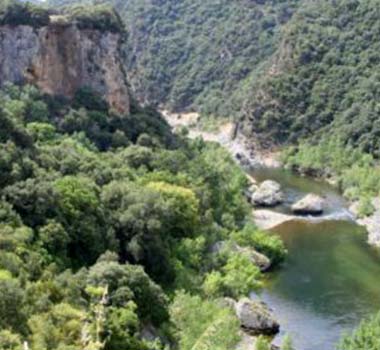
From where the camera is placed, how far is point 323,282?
253ft

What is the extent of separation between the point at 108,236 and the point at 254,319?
510 inches

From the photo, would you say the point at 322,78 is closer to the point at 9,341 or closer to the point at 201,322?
the point at 201,322

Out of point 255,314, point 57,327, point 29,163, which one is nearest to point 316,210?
point 255,314

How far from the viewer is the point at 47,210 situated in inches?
2281

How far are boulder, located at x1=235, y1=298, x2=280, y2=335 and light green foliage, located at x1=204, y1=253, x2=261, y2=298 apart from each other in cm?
209

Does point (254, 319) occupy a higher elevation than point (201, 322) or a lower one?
lower

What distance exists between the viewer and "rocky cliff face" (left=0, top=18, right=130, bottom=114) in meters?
96.7

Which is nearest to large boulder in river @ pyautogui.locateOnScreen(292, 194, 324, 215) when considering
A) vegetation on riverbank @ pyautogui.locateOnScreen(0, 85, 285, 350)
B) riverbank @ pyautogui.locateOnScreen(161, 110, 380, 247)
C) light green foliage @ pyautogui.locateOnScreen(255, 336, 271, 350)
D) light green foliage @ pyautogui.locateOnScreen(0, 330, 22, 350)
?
riverbank @ pyautogui.locateOnScreen(161, 110, 380, 247)

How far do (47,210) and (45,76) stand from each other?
1728 inches

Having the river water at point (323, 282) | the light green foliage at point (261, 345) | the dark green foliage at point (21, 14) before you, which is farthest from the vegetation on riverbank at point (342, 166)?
the light green foliage at point (261, 345)

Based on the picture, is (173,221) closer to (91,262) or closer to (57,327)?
(91,262)

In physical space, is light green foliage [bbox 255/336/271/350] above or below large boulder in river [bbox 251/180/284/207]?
above

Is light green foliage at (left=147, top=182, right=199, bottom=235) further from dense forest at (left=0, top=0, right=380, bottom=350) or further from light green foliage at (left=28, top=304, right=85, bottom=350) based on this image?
light green foliage at (left=28, top=304, right=85, bottom=350)

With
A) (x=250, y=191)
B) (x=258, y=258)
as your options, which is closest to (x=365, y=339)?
(x=258, y=258)
